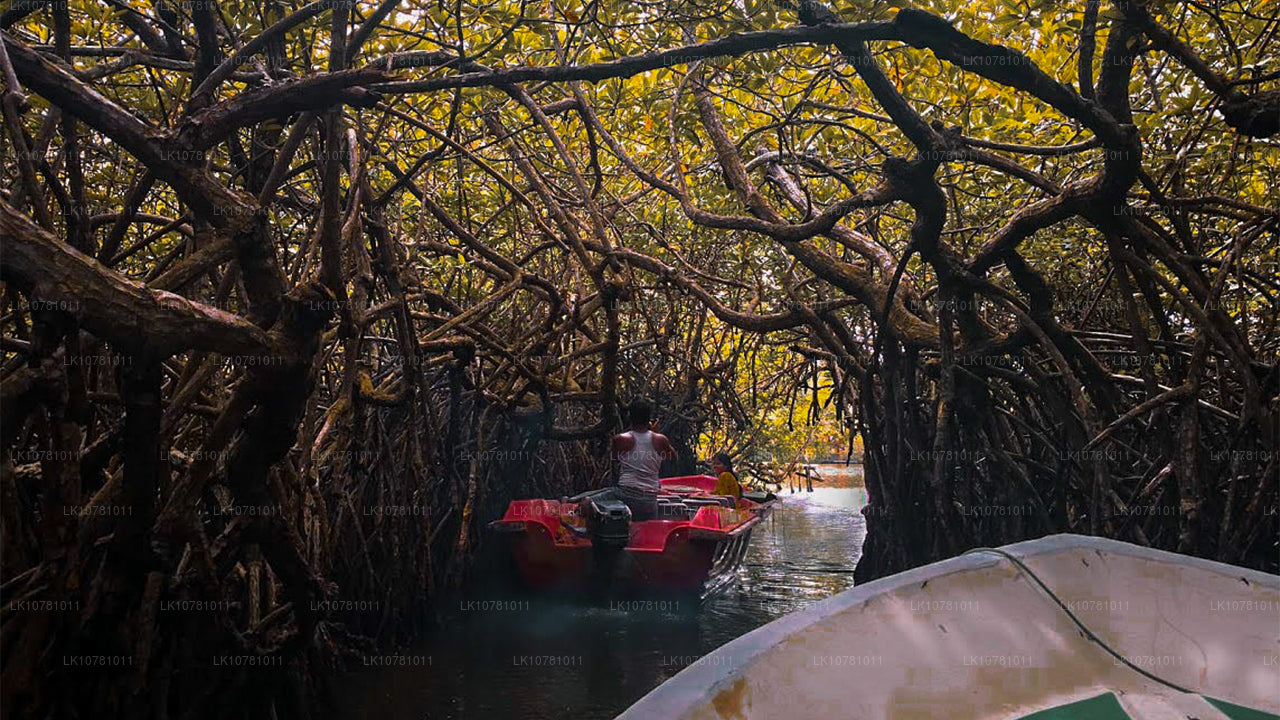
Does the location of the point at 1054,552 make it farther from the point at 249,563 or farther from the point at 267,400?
the point at 249,563

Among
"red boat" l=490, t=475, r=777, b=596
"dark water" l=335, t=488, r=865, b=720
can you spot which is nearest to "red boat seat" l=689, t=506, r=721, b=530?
"red boat" l=490, t=475, r=777, b=596

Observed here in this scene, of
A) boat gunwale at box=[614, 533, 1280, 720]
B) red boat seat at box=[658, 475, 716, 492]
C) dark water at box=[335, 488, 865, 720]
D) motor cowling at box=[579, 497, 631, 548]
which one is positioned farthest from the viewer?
red boat seat at box=[658, 475, 716, 492]

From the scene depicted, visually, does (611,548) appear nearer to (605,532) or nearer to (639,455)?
(605,532)

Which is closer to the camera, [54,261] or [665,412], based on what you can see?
Answer: [54,261]

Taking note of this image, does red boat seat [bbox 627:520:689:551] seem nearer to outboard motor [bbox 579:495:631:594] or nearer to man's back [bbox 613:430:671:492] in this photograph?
outboard motor [bbox 579:495:631:594]

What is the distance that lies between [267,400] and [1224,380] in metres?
5.12

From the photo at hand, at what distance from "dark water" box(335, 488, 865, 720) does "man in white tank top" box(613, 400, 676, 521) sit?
0.85 meters

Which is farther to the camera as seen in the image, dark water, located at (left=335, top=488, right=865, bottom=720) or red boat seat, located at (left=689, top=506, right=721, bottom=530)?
red boat seat, located at (left=689, top=506, right=721, bottom=530)

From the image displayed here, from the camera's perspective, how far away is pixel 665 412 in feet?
40.3

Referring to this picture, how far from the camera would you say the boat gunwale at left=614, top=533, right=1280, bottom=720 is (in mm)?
1602

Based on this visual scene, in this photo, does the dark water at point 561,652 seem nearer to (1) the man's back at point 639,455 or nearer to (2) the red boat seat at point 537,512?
(2) the red boat seat at point 537,512

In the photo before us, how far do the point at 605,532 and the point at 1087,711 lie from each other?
4600 millimetres

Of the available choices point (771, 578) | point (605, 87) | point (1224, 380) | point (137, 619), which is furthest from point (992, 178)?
point (137, 619)

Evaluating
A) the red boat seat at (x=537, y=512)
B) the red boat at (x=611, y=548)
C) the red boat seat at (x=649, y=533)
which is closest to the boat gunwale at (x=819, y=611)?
the red boat at (x=611, y=548)
